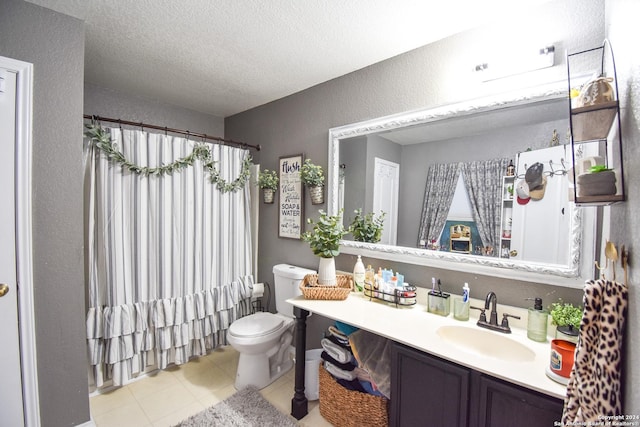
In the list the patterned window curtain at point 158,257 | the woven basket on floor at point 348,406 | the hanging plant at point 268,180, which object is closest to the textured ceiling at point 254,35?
the patterned window curtain at point 158,257

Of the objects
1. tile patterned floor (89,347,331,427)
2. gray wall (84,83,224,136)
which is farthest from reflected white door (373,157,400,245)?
gray wall (84,83,224,136)

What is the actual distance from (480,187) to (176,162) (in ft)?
7.25

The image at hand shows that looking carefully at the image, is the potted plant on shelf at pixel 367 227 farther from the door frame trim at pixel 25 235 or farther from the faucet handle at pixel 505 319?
the door frame trim at pixel 25 235

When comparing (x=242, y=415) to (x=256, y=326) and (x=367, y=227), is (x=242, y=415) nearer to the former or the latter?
(x=256, y=326)

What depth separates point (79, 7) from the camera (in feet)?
4.78

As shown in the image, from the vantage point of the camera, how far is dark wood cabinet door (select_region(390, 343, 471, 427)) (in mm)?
1131

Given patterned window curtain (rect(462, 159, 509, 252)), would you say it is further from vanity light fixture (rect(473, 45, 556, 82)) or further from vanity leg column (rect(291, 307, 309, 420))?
vanity leg column (rect(291, 307, 309, 420))

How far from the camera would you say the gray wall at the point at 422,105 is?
2.54 feet

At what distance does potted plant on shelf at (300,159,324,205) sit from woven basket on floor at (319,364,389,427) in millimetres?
1246

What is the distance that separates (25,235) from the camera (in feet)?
4.63

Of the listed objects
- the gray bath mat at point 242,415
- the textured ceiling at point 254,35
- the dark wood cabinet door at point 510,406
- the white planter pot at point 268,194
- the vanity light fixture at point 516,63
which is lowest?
the gray bath mat at point 242,415

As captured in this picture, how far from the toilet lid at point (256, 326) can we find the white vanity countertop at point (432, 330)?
0.51 m

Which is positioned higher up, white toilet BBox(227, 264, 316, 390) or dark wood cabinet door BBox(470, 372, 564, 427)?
dark wood cabinet door BBox(470, 372, 564, 427)

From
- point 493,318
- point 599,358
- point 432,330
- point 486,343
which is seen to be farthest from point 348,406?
point 599,358
